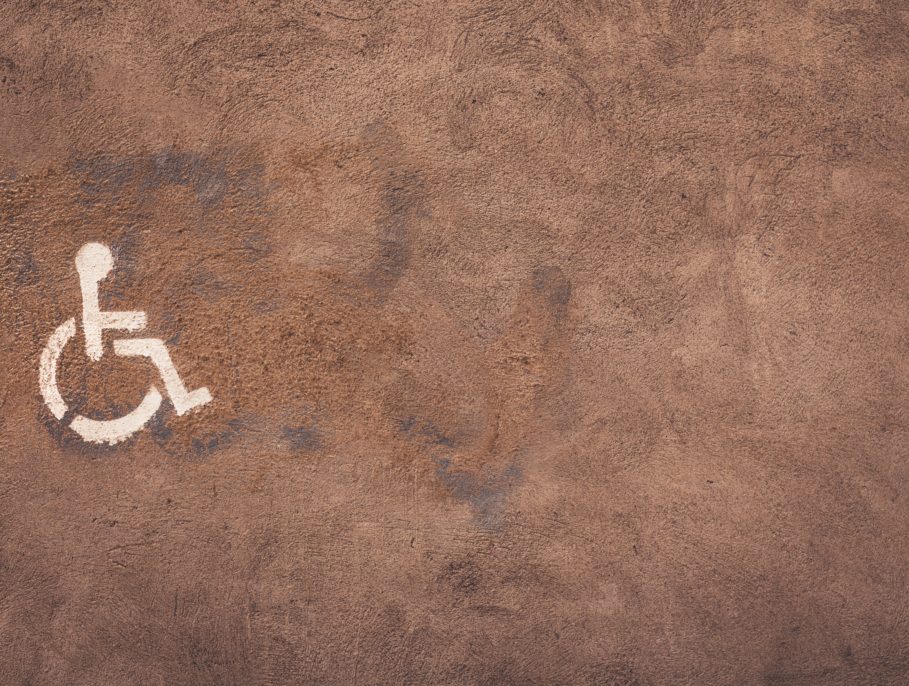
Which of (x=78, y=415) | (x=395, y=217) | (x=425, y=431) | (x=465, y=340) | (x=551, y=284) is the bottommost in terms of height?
(x=425, y=431)

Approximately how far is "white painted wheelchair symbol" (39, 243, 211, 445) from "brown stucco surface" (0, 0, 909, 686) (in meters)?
0.08

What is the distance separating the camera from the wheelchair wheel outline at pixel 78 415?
12.8 feet

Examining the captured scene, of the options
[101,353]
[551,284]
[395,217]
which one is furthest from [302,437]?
[551,284]

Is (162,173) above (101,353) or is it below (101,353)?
above

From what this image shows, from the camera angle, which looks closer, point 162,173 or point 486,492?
point 162,173

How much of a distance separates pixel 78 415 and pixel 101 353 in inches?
17.6

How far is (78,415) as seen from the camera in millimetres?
3928

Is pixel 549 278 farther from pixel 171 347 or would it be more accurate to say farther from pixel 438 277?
pixel 171 347

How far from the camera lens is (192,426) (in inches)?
155

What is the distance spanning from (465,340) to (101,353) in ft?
7.88

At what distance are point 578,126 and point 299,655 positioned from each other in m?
3.96

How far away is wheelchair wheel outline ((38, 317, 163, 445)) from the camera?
12.8 ft

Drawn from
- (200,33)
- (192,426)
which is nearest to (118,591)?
(192,426)

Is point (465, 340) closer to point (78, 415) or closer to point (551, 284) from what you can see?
point (551, 284)
